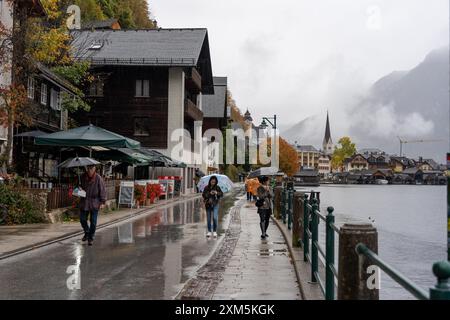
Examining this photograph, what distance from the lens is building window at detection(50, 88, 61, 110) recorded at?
30873mm

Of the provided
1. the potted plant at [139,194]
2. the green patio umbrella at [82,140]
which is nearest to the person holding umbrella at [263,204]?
the green patio umbrella at [82,140]

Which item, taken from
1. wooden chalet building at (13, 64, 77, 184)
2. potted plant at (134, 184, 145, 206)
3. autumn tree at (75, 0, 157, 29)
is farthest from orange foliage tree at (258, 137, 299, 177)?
potted plant at (134, 184, 145, 206)

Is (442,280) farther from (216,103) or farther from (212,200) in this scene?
(216,103)

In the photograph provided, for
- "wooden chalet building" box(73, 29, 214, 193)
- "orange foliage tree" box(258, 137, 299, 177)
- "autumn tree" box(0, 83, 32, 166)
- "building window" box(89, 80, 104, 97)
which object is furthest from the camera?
"orange foliage tree" box(258, 137, 299, 177)

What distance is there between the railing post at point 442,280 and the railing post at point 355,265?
5.68 feet

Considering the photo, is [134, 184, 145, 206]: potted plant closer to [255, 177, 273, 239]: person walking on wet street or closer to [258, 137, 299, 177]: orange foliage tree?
[255, 177, 273, 239]: person walking on wet street

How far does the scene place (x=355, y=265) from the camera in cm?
493

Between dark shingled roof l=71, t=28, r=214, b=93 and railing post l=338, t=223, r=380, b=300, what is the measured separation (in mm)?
38586

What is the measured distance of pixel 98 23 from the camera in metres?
62.9

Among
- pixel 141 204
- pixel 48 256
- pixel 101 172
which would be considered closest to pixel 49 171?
pixel 101 172

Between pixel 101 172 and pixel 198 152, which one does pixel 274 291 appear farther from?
pixel 198 152

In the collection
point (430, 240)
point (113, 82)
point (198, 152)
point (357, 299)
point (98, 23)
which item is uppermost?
point (98, 23)
